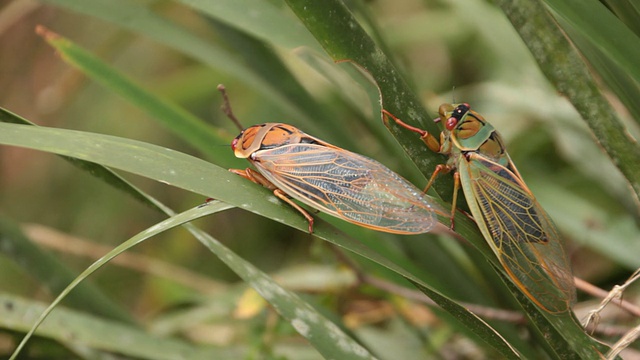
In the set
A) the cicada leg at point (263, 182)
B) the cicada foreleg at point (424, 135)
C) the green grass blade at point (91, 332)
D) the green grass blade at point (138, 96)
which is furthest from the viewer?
the green grass blade at point (91, 332)

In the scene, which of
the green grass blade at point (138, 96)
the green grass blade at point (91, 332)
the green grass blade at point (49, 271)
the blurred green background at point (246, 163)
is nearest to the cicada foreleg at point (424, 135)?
the blurred green background at point (246, 163)

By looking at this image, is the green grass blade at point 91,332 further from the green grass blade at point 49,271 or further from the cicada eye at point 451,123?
the cicada eye at point 451,123

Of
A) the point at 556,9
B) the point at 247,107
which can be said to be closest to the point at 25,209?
the point at 247,107

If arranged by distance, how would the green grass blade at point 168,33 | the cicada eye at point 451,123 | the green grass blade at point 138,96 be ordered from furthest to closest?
1. the green grass blade at point 168,33
2. the green grass blade at point 138,96
3. the cicada eye at point 451,123

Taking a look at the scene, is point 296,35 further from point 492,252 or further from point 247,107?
point 247,107

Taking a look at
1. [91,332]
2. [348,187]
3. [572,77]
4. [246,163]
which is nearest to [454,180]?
[348,187]

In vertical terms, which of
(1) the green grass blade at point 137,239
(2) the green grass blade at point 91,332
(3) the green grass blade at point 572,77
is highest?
(3) the green grass blade at point 572,77

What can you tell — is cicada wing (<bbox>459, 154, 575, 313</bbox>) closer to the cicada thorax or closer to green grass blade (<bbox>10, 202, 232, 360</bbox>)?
the cicada thorax
